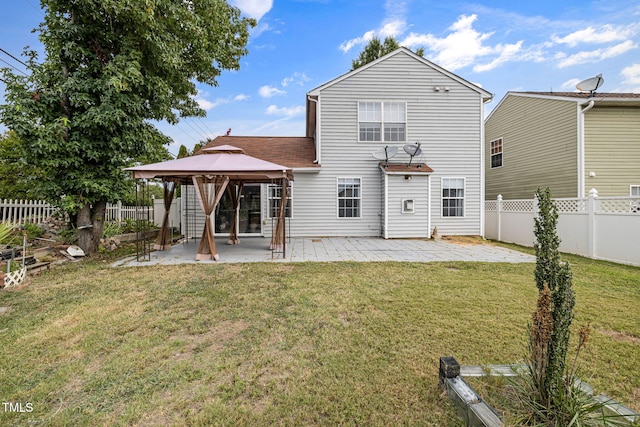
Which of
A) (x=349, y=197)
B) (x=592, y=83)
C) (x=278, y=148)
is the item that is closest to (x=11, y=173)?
(x=278, y=148)

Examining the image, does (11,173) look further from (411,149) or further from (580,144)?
(580,144)

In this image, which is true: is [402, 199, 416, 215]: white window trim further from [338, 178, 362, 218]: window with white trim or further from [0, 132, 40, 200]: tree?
[0, 132, 40, 200]: tree

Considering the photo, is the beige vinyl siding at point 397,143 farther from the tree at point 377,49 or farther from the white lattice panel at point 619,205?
the tree at point 377,49

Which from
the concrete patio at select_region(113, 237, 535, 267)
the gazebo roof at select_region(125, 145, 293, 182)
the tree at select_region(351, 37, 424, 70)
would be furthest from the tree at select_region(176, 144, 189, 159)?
the tree at select_region(351, 37, 424, 70)

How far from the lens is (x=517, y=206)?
10195 millimetres

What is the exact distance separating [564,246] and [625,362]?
23.8 ft

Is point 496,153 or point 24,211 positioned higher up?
point 496,153

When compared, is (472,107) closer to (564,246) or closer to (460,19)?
(460,19)

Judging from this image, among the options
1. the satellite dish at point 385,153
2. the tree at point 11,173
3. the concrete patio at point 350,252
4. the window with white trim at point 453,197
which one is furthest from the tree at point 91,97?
the window with white trim at point 453,197

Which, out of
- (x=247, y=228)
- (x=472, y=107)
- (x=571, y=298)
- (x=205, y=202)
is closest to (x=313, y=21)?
(x=472, y=107)

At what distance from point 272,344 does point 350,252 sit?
5.20 metres

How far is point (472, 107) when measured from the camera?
11.1m

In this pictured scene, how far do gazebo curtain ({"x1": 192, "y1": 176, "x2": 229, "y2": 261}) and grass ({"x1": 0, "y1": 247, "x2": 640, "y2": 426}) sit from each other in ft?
5.34

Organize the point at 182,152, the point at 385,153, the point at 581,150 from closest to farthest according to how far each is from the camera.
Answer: the point at 581,150, the point at 385,153, the point at 182,152
